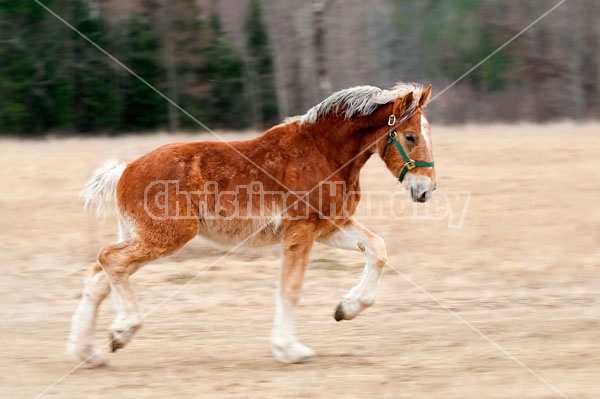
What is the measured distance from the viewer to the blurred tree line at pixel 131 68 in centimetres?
3638

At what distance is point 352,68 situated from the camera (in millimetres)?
40438

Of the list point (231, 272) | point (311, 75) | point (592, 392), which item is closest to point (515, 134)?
point (231, 272)

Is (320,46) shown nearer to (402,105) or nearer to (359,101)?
(359,101)

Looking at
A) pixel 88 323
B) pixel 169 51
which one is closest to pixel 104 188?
pixel 88 323

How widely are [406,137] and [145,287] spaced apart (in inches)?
191

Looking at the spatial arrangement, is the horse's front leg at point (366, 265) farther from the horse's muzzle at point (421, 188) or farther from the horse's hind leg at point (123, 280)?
the horse's hind leg at point (123, 280)

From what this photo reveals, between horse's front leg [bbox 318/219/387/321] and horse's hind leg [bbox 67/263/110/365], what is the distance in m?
2.03

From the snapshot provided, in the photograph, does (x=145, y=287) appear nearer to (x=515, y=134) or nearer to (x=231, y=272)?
(x=231, y=272)

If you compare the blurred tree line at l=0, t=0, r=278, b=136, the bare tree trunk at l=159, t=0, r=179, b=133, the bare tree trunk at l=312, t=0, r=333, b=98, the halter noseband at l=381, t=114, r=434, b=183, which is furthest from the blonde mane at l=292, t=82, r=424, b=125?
the bare tree trunk at l=159, t=0, r=179, b=133

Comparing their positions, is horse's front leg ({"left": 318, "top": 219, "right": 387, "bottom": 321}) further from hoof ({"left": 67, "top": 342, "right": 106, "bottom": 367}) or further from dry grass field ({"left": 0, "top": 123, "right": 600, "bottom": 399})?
hoof ({"left": 67, "top": 342, "right": 106, "bottom": 367})

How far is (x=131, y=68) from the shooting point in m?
37.6

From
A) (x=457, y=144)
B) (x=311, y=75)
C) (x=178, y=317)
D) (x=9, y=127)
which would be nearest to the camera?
(x=178, y=317)

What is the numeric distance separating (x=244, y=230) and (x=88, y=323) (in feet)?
5.08

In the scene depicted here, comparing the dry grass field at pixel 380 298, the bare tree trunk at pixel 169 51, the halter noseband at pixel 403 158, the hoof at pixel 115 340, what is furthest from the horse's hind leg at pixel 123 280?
the bare tree trunk at pixel 169 51
